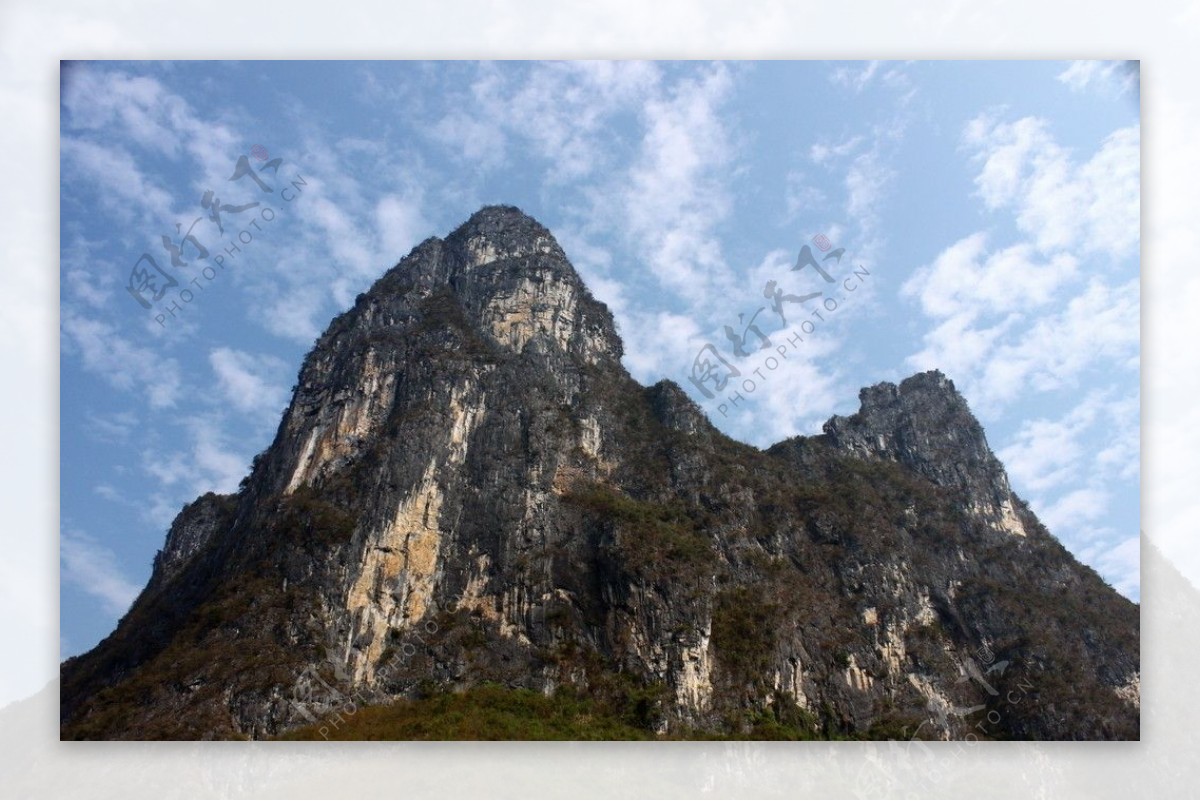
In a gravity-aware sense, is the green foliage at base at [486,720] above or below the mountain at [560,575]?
below

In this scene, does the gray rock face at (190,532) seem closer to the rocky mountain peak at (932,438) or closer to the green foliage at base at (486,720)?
the green foliage at base at (486,720)

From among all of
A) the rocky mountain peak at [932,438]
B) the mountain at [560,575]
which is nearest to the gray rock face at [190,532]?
the mountain at [560,575]

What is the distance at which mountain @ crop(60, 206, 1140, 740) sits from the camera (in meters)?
22.1

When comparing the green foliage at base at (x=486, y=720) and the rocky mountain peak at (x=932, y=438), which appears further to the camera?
the rocky mountain peak at (x=932, y=438)

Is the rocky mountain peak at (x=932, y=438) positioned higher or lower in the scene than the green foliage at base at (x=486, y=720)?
higher

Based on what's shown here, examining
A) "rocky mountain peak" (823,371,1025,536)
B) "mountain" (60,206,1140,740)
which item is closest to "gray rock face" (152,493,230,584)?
"mountain" (60,206,1140,740)

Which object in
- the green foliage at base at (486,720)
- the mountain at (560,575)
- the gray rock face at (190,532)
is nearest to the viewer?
the green foliage at base at (486,720)

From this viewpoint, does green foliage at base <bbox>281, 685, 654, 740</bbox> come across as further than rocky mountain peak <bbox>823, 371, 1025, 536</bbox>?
No

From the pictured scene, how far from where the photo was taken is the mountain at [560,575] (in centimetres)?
2206

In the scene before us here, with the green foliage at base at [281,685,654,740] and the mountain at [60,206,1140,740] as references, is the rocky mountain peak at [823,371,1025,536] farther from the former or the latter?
the green foliage at base at [281,685,654,740]

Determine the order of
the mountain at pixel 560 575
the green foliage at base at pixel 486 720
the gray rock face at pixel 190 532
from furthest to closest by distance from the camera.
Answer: the gray rock face at pixel 190 532 < the mountain at pixel 560 575 < the green foliage at base at pixel 486 720

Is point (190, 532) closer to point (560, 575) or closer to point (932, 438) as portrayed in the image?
point (560, 575)

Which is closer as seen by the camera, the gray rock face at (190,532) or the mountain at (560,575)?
the mountain at (560,575)

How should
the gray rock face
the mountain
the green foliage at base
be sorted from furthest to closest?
the gray rock face, the mountain, the green foliage at base
